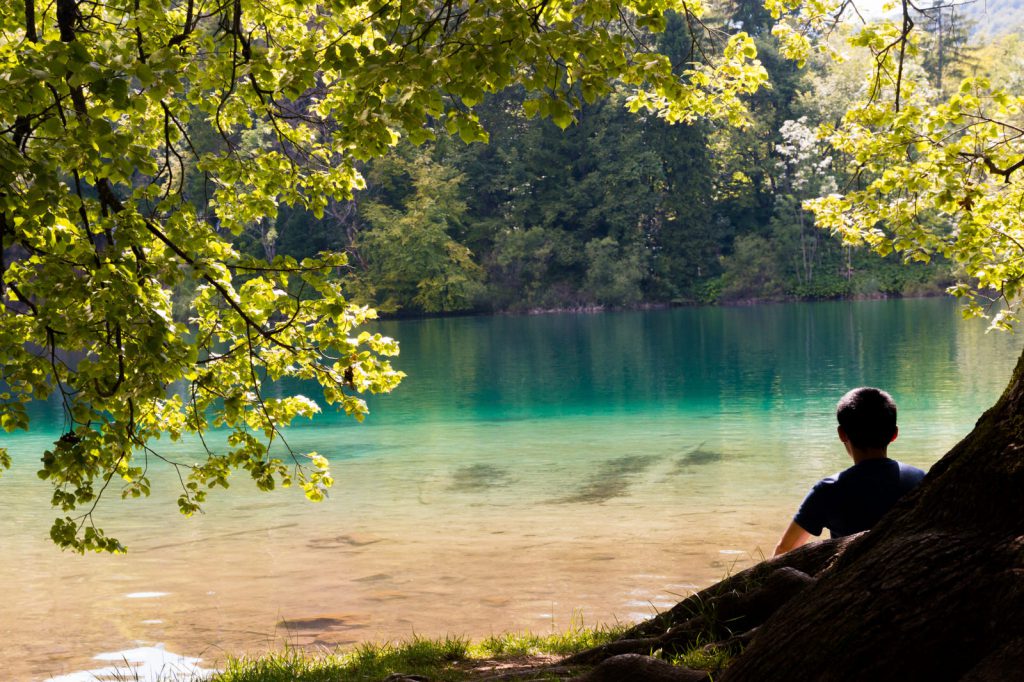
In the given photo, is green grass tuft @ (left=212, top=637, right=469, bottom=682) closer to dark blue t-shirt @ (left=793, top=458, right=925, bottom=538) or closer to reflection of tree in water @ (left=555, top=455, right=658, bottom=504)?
dark blue t-shirt @ (left=793, top=458, right=925, bottom=538)

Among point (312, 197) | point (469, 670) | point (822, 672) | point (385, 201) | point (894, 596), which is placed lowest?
point (469, 670)

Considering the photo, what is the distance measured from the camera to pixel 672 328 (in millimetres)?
49062

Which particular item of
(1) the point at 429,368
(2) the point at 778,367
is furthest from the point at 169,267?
(1) the point at 429,368

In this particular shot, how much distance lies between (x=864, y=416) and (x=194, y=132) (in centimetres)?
6438

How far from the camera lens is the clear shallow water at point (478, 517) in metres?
8.59

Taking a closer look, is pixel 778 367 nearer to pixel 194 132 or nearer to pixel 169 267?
pixel 169 267

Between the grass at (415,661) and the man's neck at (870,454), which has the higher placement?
the man's neck at (870,454)

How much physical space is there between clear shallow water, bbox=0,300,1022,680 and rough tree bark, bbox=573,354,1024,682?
5.50 meters

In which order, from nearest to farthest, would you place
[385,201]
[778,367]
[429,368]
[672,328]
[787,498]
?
1. [787,498]
2. [778,367]
3. [429,368]
4. [672,328]
5. [385,201]

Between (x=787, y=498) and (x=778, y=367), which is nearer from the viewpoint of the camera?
(x=787, y=498)

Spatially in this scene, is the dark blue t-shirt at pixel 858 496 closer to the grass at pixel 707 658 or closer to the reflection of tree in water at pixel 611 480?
the grass at pixel 707 658

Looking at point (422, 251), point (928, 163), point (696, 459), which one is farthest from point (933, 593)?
→ point (422, 251)

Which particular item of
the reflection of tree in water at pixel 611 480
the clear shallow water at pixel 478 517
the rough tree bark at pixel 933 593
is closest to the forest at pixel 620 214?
the clear shallow water at pixel 478 517

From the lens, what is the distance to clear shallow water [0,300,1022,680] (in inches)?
338
